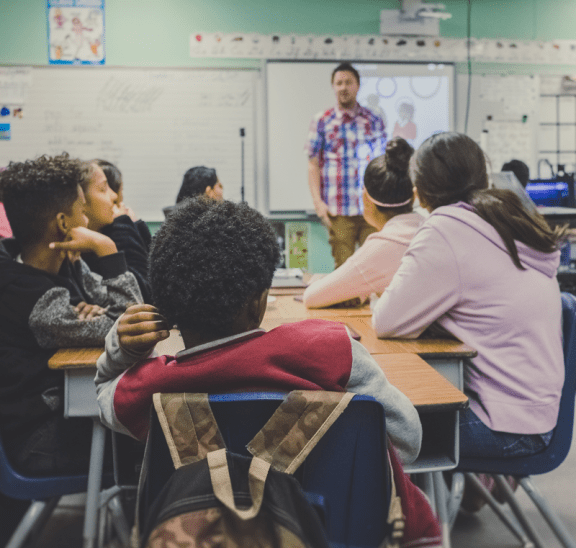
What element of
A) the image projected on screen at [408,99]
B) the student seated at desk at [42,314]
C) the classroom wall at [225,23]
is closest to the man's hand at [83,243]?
the student seated at desk at [42,314]

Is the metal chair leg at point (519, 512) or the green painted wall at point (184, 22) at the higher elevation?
the green painted wall at point (184, 22)

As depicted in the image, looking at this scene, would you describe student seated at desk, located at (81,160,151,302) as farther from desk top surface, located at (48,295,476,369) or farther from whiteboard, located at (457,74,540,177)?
whiteboard, located at (457,74,540,177)

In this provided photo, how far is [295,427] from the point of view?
2.37 ft

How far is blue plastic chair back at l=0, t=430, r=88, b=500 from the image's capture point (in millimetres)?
1342

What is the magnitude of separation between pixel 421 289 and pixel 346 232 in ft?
9.34

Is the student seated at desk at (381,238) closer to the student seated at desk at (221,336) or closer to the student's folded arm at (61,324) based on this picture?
the student's folded arm at (61,324)

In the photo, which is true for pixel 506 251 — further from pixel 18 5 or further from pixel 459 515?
pixel 18 5

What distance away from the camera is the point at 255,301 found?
0.86 m

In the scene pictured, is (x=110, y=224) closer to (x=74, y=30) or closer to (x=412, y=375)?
(x=412, y=375)

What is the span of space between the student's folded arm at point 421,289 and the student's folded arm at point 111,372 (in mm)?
753

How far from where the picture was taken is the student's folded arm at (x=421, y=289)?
1.45 metres

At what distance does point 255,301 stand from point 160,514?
31cm

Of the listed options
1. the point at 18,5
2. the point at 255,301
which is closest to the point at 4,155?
the point at 18,5

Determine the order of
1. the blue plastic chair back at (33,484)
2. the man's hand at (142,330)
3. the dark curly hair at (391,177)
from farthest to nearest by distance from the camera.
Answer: the dark curly hair at (391,177), the blue plastic chair back at (33,484), the man's hand at (142,330)
